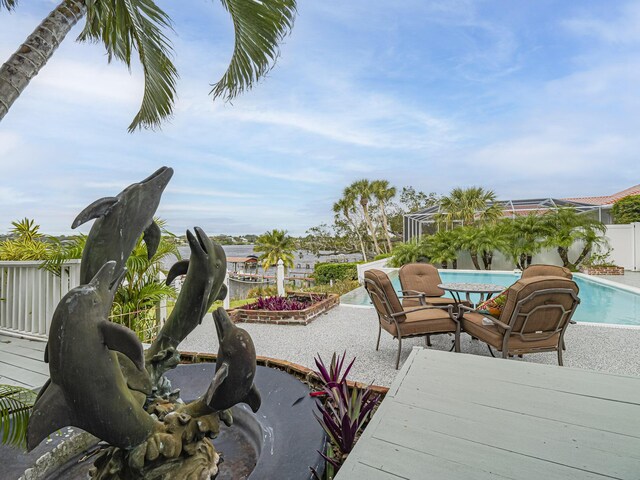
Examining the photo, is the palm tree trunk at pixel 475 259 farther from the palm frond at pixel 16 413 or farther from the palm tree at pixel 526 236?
the palm frond at pixel 16 413

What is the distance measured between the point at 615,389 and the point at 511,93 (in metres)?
15.4

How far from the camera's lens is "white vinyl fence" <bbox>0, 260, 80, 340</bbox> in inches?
175

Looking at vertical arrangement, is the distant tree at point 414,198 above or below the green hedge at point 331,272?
above

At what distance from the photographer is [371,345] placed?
5.52 meters

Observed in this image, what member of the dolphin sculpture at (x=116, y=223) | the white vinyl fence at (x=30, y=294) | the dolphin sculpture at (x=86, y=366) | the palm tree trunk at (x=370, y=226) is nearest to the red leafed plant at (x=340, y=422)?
the dolphin sculpture at (x=86, y=366)

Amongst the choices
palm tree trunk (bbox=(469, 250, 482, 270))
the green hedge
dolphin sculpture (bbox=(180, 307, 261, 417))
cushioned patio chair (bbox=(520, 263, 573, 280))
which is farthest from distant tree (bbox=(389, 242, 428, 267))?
dolphin sculpture (bbox=(180, 307, 261, 417))

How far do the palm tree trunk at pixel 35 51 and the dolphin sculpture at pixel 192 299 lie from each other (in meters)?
2.24

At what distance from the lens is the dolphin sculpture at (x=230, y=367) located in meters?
1.32

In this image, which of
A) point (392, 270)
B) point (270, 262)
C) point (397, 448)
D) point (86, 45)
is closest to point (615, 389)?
point (397, 448)

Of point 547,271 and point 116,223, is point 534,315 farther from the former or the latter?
point 116,223

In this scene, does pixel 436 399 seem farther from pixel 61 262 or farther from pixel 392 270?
pixel 392 270

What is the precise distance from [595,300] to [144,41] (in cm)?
1261

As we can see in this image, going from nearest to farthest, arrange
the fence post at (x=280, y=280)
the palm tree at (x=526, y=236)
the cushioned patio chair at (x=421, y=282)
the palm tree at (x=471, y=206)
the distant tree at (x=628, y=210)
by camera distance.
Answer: the cushioned patio chair at (x=421, y=282) → the fence post at (x=280, y=280) → the palm tree at (x=526, y=236) → the distant tree at (x=628, y=210) → the palm tree at (x=471, y=206)

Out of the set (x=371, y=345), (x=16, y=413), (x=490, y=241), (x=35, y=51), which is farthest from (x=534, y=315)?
(x=490, y=241)
